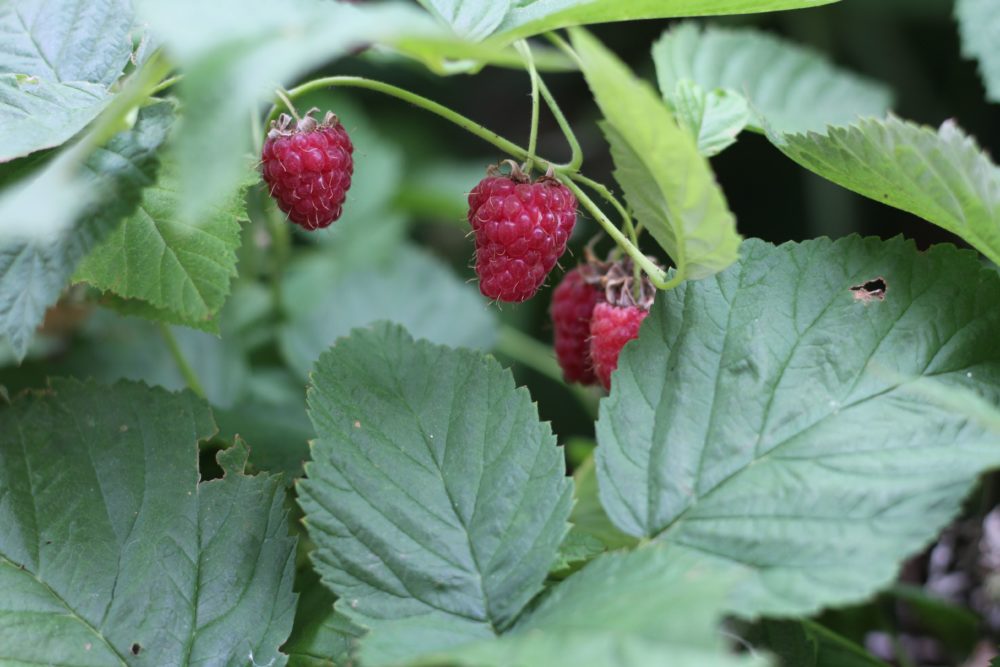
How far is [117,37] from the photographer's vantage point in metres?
1.06

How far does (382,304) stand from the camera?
186 centimetres

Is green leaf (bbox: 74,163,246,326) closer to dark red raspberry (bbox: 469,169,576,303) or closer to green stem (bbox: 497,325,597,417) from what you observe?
dark red raspberry (bbox: 469,169,576,303)

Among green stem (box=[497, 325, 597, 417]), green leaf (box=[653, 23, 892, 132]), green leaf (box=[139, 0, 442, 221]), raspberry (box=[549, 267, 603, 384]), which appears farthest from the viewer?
green stem (box=[497, 325, 597, 417])

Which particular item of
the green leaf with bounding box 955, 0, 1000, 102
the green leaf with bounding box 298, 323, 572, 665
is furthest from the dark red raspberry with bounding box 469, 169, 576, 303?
the green leaf with bounding box 955, 0, 1000, 102

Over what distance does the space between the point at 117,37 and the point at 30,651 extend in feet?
2.02

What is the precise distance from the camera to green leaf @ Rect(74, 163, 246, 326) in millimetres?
1027

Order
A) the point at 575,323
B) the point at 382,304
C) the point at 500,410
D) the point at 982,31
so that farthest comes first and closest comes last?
the point at 382,304 → the point at 982,31 → the point at 575,323 → the point at 500,410

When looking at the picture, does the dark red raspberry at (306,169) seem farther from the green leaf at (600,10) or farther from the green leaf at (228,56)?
the green leaf at (228,56)

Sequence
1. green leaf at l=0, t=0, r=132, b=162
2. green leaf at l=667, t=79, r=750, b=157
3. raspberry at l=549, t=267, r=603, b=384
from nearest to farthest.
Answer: green leaf at l=0, t=0, r=132, b=162, green leaf at l=667, t=79, r=750, b=157, raspberry at l=549, t=267, r=603, b=384

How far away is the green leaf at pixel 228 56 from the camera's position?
589 mm

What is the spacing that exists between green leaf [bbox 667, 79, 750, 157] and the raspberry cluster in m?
0.17

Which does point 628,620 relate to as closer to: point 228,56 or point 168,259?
point 228,56

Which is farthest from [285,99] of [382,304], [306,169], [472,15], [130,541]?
[382,304]

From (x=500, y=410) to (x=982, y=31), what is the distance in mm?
903
